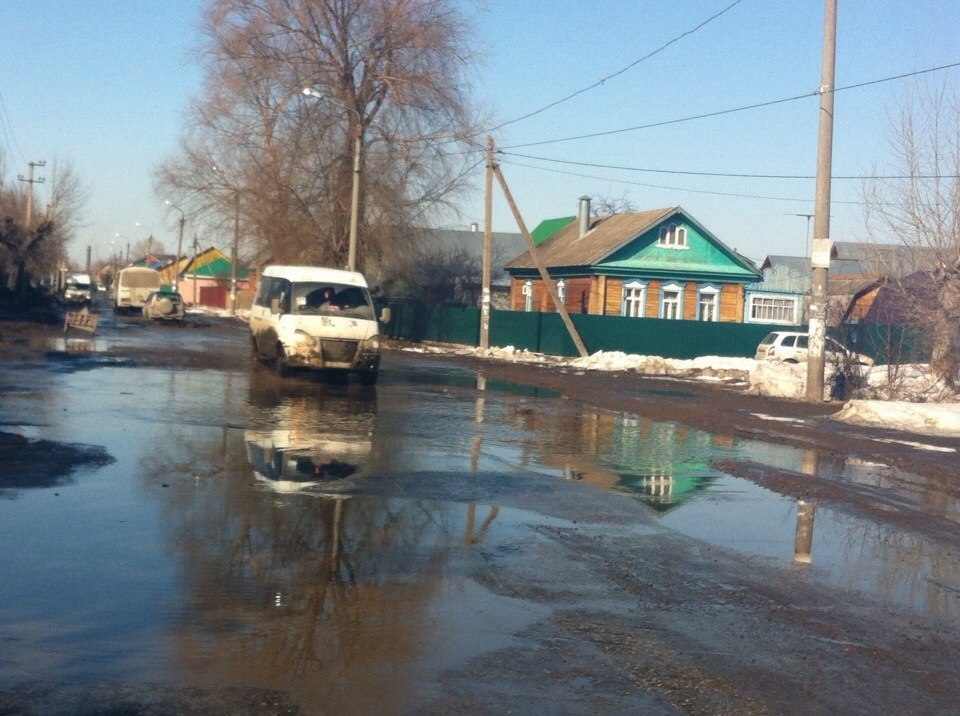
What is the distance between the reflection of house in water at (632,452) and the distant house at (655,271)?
28305 mm

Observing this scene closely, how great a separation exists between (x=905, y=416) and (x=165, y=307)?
38768mm

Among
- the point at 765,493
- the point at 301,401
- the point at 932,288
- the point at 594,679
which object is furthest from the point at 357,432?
the point at 932,288

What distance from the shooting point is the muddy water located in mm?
5145

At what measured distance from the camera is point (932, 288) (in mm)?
22062

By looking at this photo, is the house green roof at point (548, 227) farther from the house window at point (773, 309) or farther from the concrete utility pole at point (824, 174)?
the concrete utility pole at point (824, 174)

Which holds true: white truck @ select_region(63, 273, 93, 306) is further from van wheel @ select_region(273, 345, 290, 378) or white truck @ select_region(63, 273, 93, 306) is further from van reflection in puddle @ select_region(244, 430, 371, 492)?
van reflection in puddle @ select_region(244, 430, 371, 492)

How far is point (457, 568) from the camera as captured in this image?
6965 millimetres

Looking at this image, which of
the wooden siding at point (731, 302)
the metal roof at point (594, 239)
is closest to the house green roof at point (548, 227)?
the metal roof at point (594, 239)

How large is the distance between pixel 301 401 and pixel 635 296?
31.5 metres

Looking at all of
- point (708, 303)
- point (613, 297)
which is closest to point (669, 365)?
point (613, 297)

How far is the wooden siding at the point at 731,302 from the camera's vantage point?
1902 inches

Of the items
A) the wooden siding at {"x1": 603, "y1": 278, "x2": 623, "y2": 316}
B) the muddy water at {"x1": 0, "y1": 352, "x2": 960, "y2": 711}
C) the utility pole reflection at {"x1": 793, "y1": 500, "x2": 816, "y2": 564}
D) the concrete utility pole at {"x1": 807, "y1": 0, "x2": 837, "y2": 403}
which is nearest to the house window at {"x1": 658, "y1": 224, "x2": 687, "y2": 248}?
the wooden siding at {"x1": 603, "y1": 278, "x2": 623, "y2": 316}

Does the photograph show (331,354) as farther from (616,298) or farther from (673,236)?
(673,236)

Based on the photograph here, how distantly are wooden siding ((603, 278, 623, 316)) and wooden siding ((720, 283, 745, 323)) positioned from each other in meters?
5.25
